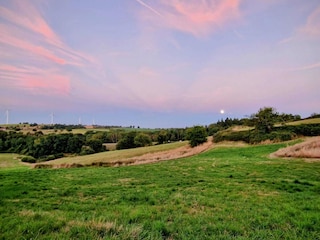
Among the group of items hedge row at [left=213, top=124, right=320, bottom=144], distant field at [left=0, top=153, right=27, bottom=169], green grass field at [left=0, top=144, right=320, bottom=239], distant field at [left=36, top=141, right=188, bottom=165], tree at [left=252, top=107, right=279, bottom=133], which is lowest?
distant field at [left=0, top=153, right=27, bottom=169]

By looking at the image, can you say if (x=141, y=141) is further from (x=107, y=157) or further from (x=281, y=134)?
(x=281, y=134)

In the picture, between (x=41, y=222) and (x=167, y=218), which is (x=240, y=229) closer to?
(x=167, y=218)

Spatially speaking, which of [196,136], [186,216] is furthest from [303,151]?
[196,136]

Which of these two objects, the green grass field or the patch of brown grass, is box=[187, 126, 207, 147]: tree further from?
the green grass field

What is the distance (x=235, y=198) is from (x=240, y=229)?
187 inches

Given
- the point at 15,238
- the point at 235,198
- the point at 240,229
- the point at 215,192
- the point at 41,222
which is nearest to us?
the point at 15,238

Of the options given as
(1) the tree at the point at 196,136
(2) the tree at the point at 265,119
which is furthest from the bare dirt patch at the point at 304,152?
(1) the tree at the point at 196,136

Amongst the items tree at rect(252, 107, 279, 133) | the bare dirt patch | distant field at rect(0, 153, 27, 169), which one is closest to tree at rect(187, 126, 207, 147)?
tree at rect(252, 107, 279, 133)

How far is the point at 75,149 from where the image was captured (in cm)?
9281

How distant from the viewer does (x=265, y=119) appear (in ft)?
168

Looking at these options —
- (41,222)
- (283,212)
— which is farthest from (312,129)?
(41,222)

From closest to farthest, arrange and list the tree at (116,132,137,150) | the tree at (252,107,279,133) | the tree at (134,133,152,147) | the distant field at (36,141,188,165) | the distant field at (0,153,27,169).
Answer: the distant field at (36,141,188,165) < the tree at (252,107,279,133) < the distant field at (0,153,27,169) < the tree at (134,133,152,147) < the tree at (116,132,137,150)

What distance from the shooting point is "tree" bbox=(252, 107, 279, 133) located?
51375mm

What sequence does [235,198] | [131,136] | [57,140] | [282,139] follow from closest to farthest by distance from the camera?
[235,198] < [282,139] < [57,140] < [131,136]
